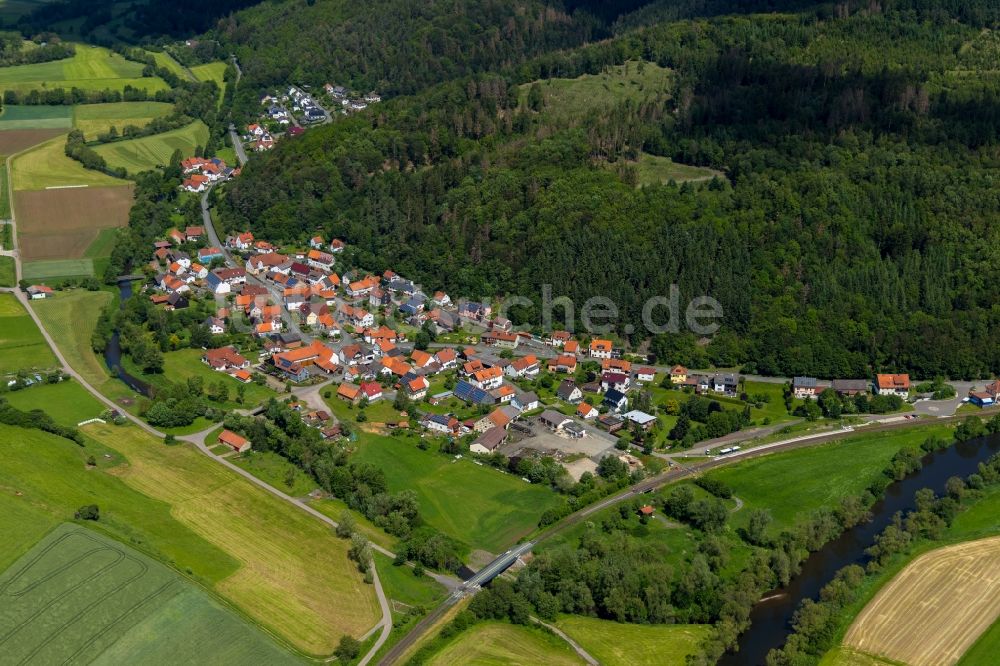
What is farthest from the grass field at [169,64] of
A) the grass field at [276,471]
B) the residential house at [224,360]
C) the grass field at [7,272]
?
the grass field at [276,471]

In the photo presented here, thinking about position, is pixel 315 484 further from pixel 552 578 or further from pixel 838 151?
pixel 838 151

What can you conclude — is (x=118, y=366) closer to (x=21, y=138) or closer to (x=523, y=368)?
(x=523, y=368)

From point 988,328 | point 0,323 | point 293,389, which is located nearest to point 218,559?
point 293,389

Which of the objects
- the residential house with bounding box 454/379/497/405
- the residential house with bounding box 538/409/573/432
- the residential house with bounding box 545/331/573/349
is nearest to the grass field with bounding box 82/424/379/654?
the residential house with bounding box 454/379/497/405

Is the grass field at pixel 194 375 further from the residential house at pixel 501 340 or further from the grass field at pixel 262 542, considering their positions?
the residential house at pixel 501 340

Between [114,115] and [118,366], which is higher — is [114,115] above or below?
above

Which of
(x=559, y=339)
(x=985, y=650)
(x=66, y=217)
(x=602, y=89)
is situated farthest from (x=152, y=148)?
(x=985, y=650)
